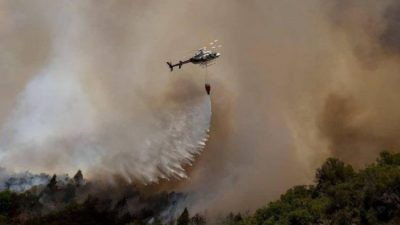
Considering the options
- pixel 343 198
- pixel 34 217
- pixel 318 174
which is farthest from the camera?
pixel 34 217

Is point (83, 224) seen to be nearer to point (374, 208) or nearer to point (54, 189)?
point (54, 189)

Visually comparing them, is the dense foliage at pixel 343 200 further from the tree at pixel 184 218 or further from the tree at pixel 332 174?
the tree at pixel 184 218

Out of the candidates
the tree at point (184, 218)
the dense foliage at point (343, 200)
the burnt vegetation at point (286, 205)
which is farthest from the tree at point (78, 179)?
the dense foliage at point (343, 200)

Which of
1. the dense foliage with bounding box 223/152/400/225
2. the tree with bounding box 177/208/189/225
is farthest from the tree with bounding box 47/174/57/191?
the dense foliage with bounding box 223/152/400/225

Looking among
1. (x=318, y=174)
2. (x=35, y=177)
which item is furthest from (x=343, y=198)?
(x=35, y=177)

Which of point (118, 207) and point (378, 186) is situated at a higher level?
point (118, 207)

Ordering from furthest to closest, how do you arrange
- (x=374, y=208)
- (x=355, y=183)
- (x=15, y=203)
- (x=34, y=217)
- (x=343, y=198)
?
(x=15, y=203) → (x=34, y=217) → (x=355, y=183) → (x=343, y=198) → (x=374, y=208)

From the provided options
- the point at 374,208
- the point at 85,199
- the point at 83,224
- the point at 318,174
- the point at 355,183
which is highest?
the point at 85,199

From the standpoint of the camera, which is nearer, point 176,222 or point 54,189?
point 176,222
